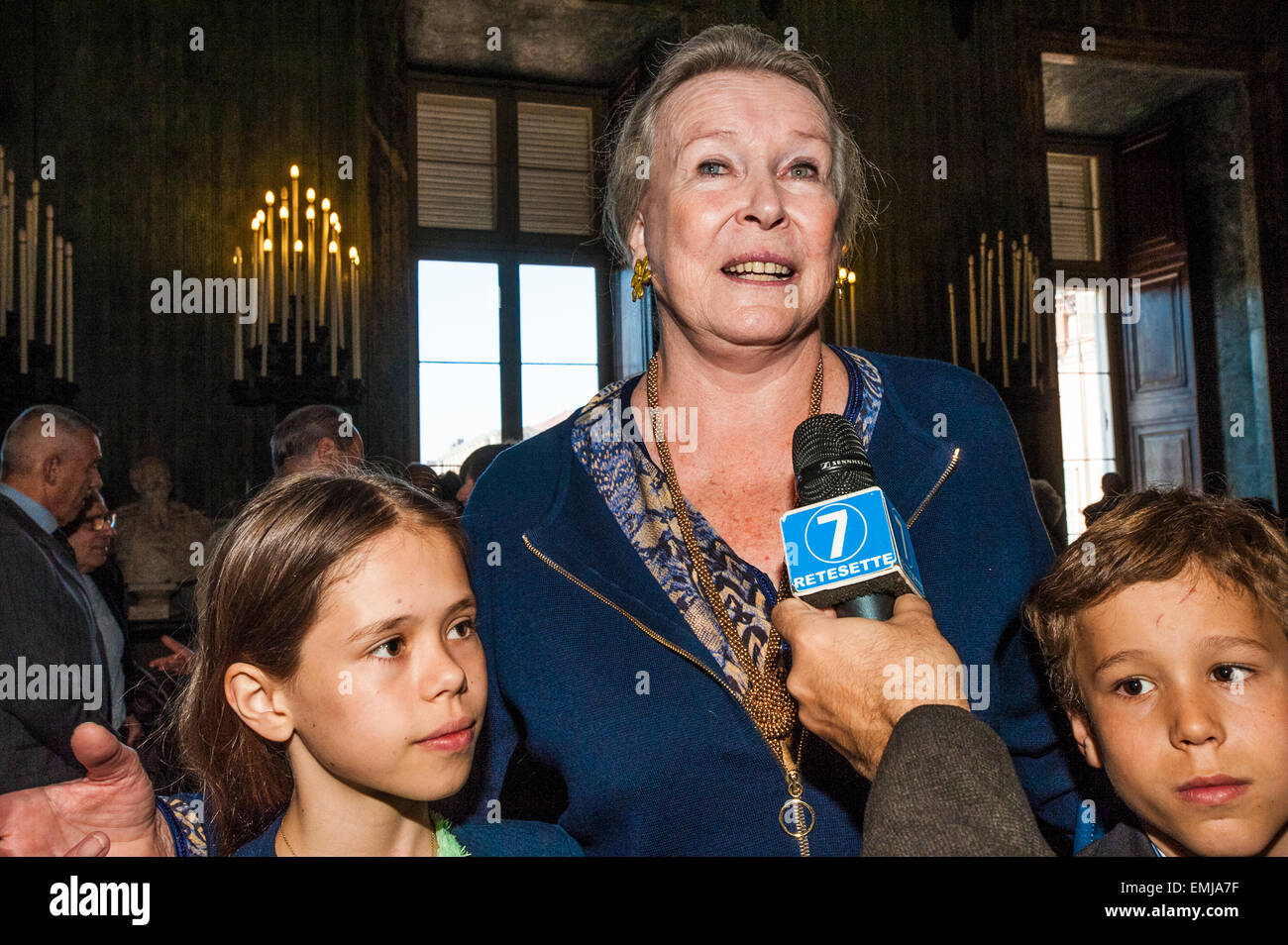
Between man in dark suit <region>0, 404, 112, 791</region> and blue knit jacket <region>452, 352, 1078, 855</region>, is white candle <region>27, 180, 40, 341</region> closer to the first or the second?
man in dark suit <region>0, 404, 112, 791</region>

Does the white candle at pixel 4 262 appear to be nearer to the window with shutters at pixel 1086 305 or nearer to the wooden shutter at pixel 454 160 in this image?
the wooden shutter at pixel 454 160

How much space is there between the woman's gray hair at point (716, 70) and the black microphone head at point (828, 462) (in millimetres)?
571

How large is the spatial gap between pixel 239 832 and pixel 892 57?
6929mm

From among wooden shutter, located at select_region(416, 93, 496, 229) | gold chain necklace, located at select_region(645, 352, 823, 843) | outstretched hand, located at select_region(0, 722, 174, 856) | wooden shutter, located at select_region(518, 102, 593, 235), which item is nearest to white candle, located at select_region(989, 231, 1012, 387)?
wooden shutter, located at select_region(518, 102, 593, 235)

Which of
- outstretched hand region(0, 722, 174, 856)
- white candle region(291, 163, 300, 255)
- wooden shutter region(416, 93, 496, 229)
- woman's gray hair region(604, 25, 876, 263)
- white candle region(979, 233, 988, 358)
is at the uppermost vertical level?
wooden shutter region(416, 93, 496, 229)

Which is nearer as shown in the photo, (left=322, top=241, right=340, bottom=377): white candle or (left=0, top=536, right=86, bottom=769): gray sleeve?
(left=0, top=536, right=86, bottom=769): gray sleeve

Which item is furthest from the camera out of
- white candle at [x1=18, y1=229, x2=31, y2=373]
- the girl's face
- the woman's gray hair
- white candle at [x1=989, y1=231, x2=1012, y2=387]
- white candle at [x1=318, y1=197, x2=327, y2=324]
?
white candle at [x1=989, y1=231, x2=1012, y2=387]

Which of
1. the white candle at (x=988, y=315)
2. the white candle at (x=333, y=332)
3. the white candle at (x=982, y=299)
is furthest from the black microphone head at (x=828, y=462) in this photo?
the white candle at (x=982, y=299)

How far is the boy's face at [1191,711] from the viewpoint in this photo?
1.10 metres

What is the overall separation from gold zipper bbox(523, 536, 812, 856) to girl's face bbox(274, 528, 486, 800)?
0.41 feet

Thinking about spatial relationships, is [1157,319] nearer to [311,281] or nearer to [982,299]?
[982,299]

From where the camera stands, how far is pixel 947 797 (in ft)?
2.45

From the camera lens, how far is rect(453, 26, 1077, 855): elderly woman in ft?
4.07

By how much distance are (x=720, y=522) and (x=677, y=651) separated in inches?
8.6
